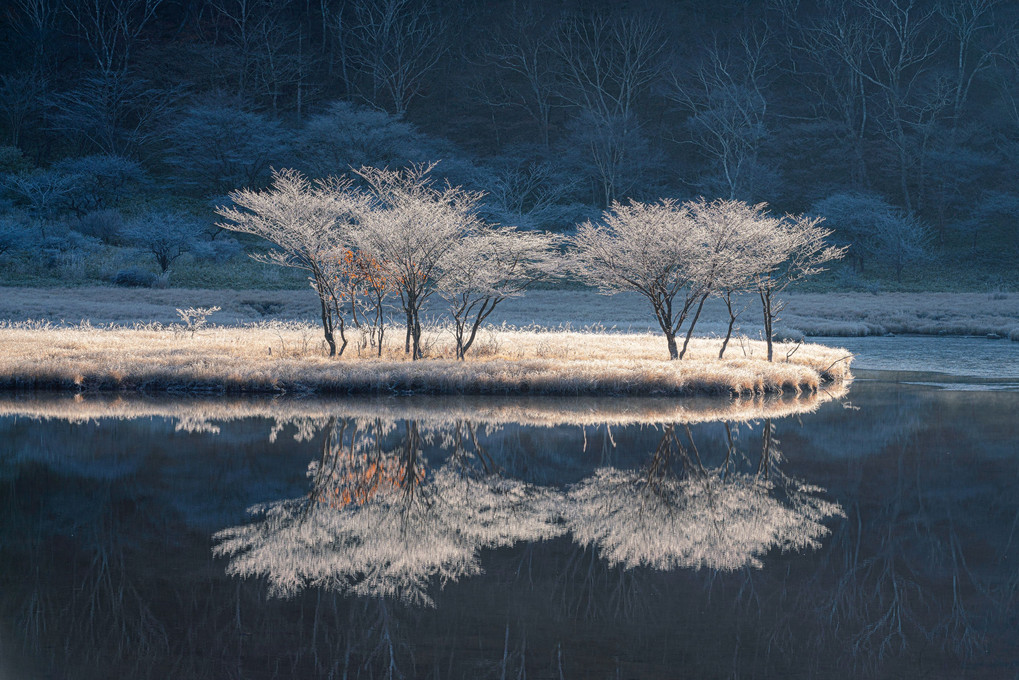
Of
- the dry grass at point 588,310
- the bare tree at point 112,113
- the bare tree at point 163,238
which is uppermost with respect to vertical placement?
the bare tree at point 112,113

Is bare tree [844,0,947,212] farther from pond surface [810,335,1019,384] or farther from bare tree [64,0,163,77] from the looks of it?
bare tree [64,0,163,77]

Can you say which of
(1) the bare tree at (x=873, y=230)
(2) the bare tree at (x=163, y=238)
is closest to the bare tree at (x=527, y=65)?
(1) the bare tree at (x=873, y=230)

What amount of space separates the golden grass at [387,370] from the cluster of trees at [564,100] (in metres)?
36.0

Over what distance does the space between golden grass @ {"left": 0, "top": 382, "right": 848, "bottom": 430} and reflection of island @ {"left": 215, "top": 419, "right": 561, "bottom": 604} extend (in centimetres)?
377

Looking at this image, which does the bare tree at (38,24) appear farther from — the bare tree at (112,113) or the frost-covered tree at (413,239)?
the frost-covered tree at (413,239)

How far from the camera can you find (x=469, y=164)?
70250mm

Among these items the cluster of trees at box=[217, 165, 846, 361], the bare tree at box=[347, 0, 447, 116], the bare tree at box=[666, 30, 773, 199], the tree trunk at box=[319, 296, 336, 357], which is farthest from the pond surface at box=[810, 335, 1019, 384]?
the bare tree at box=[347, 0, 447, 116]

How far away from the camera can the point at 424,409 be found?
20734 millimetres

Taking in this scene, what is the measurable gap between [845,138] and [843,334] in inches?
1482

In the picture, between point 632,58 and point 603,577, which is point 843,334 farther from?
point 632,58

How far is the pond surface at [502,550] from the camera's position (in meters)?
7.30

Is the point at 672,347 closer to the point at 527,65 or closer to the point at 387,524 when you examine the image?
the point at 387,524

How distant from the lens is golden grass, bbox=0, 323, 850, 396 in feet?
77.0

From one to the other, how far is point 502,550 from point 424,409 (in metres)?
10.9
